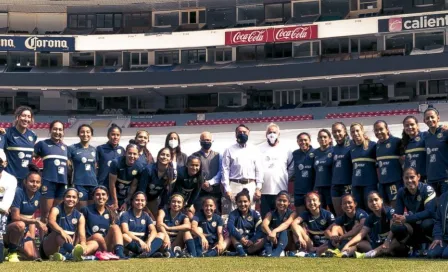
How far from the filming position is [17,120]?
10.5 meters

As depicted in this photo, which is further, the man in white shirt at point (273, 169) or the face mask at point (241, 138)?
the man in white shirt at point (273, 169)

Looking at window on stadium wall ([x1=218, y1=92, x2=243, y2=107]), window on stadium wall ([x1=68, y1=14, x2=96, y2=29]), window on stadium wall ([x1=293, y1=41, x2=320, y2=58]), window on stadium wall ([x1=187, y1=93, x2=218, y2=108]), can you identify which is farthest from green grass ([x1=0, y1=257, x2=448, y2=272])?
window on stadium wall ([x1=68, y1=14, x2=96, y2=29])

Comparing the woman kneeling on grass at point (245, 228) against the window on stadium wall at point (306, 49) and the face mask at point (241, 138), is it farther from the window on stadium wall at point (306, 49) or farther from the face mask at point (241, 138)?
the window on stadium wall at point (306, 49)

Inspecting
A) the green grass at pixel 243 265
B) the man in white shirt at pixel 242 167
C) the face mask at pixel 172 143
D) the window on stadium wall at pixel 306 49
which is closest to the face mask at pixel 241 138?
the man in white shirt at pixel 242 167

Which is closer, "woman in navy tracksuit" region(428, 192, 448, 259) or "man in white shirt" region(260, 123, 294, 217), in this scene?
"woman in navy tracksuit" region(428, 192, 448, 259)

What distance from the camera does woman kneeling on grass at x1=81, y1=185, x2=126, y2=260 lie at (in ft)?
31.1

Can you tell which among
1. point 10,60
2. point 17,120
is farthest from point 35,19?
point 17,120

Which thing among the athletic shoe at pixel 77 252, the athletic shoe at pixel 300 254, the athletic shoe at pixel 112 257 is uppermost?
the athletic shoe at pixel 77 252

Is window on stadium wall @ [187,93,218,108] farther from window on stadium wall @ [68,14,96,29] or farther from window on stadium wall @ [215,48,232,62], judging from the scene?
window on stadium wall @ [68,14,96,29]

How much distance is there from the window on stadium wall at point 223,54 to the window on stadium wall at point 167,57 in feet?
8.20

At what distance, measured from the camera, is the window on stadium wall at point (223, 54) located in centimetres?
4228

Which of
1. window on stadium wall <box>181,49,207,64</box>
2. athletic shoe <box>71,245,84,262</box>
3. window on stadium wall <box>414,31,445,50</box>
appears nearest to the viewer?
athletic shoe <box>71,245,84,262</box>

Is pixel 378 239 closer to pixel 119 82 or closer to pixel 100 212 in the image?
pixel 100 212

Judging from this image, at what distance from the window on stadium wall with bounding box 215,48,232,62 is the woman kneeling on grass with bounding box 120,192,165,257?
32494 millimetres
